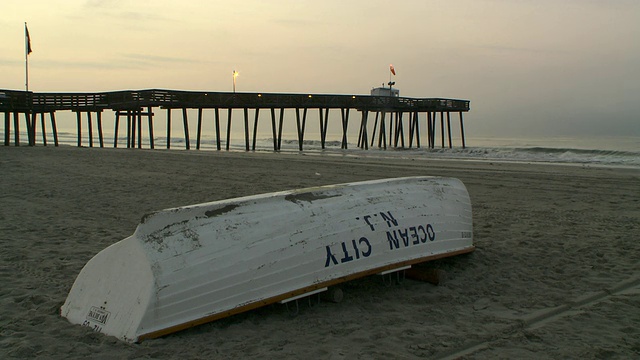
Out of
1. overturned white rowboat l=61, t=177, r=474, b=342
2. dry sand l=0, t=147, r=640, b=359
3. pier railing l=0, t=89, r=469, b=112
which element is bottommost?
dry sand l=0, t=147, r=640, b=359

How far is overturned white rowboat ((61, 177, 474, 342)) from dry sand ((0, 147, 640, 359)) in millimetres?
188

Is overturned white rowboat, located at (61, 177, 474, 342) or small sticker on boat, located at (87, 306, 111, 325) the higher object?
overturned white rowboat, located at (61, 177, 474, 342)

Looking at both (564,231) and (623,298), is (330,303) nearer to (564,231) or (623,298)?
(623,298)

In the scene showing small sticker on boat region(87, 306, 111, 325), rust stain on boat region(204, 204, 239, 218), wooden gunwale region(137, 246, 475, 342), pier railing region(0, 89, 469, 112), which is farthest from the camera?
pier railing region(0, 89, 469, 112)

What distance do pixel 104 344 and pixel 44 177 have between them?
9587mm

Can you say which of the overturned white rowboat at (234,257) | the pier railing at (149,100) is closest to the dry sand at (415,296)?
the overturned white rowboat at (234,257)

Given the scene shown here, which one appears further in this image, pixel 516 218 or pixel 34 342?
pixel 516 218

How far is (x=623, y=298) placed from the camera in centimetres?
471

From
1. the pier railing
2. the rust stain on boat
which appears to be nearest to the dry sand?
the rust stain on boat

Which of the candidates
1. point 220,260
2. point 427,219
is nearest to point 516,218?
point 427,219

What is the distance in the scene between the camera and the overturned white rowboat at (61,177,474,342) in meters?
3.65

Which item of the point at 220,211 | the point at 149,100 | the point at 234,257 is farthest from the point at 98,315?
the point at 149,100

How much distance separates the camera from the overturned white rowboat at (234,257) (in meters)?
3.65

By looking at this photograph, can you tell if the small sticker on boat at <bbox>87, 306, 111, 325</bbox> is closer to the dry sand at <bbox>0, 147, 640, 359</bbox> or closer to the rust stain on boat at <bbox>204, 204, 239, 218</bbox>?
the dry sand at <bbox>0, 147, 640, 359</bbox>
